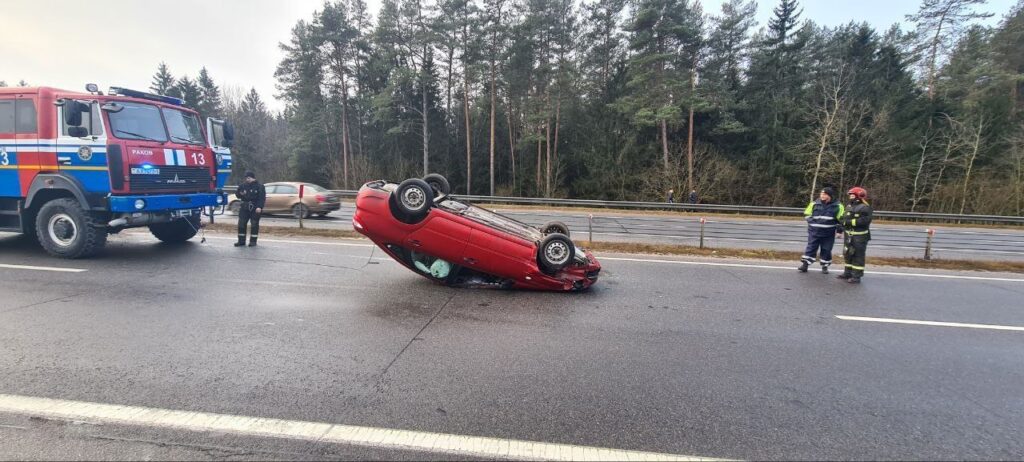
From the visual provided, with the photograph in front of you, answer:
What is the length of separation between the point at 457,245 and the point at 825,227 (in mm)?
6644

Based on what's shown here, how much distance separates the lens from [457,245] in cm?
578

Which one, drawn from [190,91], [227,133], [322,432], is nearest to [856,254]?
[322,432]

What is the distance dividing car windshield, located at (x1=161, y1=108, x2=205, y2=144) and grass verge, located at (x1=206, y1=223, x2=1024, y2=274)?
3.06 m

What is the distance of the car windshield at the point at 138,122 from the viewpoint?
7.08 meters

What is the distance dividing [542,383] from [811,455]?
168cm

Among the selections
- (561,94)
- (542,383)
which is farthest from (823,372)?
(561,94)

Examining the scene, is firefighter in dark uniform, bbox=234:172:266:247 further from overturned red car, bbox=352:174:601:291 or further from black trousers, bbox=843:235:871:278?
black trousers, bbox=843:235:871:278

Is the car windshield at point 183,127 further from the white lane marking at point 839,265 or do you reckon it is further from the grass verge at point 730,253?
the white lane marking at point 839,265

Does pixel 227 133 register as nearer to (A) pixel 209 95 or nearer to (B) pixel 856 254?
(B) pixel 856 254

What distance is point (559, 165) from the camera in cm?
3409

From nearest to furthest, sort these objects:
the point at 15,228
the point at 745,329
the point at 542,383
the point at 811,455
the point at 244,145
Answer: the point at 811,455 → the point at 542,383 → the point at 745,329 → the point at 15,228 → the point at 244,145

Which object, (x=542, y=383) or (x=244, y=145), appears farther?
(x=244, y=145)

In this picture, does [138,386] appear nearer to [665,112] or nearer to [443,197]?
[443,197]

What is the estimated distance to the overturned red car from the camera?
571cm
